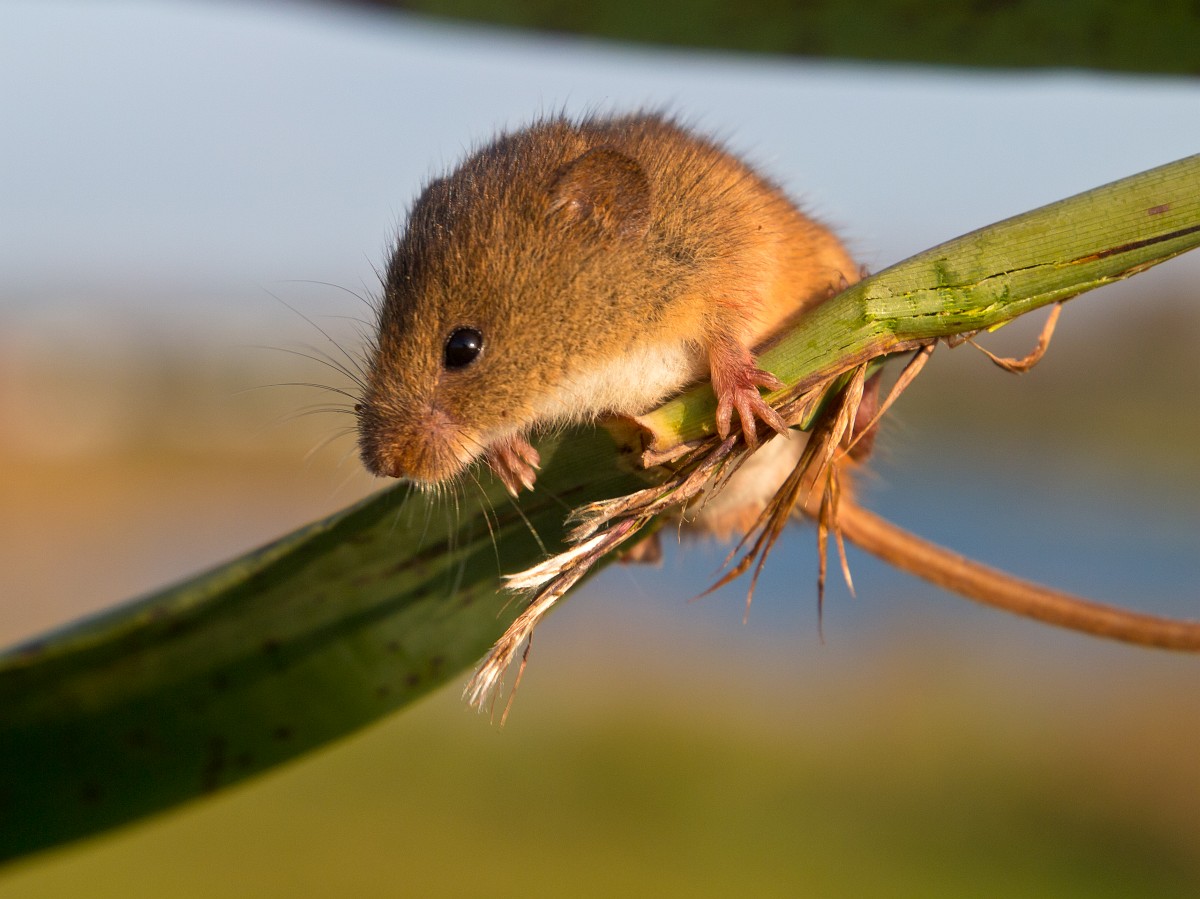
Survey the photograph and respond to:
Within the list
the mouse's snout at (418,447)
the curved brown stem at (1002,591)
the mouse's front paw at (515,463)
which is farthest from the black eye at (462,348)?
the curved brown stem at (1002,591)

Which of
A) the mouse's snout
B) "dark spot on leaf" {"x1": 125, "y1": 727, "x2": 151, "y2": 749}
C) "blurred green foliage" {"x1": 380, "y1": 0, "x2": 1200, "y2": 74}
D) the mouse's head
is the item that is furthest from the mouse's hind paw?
"dark spot on leaf" {"x1": 125, "y1": 727, "x2": 151, "y2": 749}

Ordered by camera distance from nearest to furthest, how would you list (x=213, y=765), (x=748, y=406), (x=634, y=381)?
(x=748, y=406), (x=213, y=765), (x=634, y=381)

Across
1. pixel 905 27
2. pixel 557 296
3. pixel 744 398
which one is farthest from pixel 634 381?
pixel 905 27

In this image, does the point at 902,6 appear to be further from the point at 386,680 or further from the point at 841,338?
the point at 386,680

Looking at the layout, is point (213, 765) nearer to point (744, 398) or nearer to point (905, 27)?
point (744, 398)

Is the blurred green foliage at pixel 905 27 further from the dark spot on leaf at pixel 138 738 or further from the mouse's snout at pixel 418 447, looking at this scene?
the dark spot on leaf at pixel 138 738

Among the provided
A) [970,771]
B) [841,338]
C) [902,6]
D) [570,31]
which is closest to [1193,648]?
[841,338]

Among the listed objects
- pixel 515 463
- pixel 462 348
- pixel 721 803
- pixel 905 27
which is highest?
pixel 905 27
